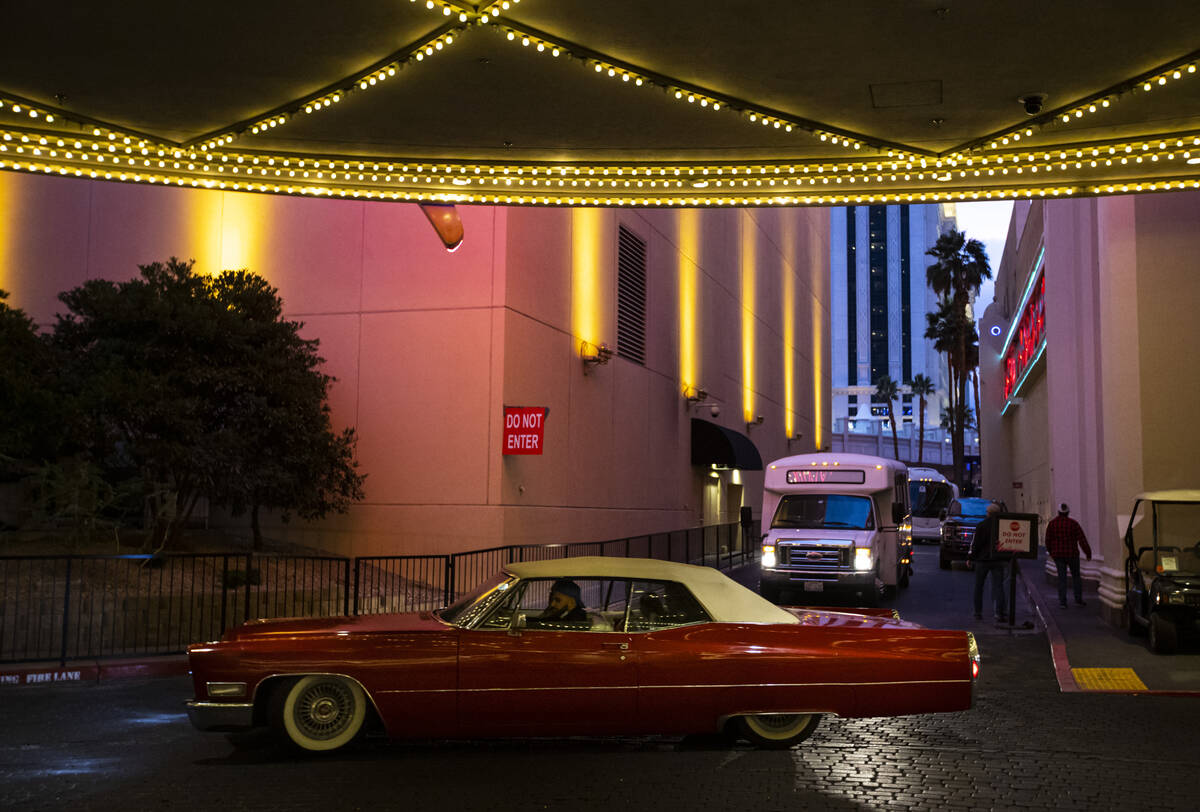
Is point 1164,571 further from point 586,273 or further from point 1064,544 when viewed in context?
point 586,273

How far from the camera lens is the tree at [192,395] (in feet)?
57.6

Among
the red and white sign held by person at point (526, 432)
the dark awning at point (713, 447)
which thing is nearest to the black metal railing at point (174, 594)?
the red and white sign held by person at point (526, 432)

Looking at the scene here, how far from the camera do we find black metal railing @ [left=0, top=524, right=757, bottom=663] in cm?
1331

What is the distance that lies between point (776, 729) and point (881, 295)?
560ft

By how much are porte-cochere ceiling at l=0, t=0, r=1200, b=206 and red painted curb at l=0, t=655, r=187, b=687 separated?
19.1 feet

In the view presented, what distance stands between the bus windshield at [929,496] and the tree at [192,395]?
30.9m

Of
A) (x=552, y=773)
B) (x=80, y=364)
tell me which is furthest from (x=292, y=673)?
(x=80, y=364)

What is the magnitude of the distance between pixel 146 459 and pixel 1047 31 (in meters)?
14.4

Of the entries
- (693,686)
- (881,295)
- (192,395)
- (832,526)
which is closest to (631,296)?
(832,526)

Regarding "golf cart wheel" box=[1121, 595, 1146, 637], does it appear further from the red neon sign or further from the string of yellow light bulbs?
the red neon sign

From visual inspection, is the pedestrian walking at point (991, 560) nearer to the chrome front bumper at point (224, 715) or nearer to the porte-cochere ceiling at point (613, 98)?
the porte-cochere ceiling at point (613, 98)

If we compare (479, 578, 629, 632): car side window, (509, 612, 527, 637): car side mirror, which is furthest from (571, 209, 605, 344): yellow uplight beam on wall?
(509, 612, 527, 637): car side mirror

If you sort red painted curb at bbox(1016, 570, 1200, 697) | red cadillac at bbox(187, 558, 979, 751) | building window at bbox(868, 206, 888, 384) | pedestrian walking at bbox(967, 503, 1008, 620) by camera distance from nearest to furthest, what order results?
red cadillac at bbox(187, 558, 979, 751), red painted curb at bbox(1016, 570, 1200, 697), pedestrian walking at bbox(967, 503, 1008, 620), building window at bbox(868, 206, 888, 384)

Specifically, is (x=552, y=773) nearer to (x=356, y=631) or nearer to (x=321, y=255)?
(x=356, y=631)
